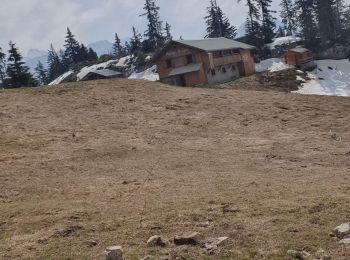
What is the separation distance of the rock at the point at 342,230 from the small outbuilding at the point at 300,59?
5545 cm

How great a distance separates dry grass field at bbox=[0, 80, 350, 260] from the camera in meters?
8.16

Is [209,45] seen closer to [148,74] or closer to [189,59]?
[189,59]

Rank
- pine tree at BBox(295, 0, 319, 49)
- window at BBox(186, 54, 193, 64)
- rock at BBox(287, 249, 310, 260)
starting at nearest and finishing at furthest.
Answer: rock at BBox(287, 249, 310, 260) → window at BBox(186, 54, 193, 64) → pine tree at BBox(295, 0, 319, 49)

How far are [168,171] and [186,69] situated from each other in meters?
41.4

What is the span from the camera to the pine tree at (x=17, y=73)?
196 feet

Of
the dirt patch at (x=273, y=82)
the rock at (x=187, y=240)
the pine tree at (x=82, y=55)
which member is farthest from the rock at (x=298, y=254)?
the pine tree at (x=82, y=55)

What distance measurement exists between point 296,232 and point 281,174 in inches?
224

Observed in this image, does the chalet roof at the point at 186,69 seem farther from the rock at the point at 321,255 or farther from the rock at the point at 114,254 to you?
the rock at the point at 114,254

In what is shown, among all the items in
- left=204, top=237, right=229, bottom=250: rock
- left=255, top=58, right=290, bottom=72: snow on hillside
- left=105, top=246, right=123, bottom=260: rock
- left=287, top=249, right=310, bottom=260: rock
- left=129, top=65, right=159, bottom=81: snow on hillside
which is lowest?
left=287, top=249, right=310, bottom=260: rock

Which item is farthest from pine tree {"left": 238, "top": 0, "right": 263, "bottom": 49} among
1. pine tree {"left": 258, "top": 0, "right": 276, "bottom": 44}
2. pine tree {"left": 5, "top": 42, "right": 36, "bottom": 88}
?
pine tree {"left": 5, "top": 42, "right": 36, "bottom": 88}

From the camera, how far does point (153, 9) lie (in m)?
98.8

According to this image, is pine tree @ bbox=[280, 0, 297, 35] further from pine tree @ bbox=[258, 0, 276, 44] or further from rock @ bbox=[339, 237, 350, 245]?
rock @ bbox=[339, 237, 350, 245]

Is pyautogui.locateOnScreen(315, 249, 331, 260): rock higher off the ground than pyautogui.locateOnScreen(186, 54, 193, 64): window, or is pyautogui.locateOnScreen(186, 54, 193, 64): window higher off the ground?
pyautogui.locateOnScreen(186, 54, 193, 64): window

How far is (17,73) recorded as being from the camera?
197 feet
